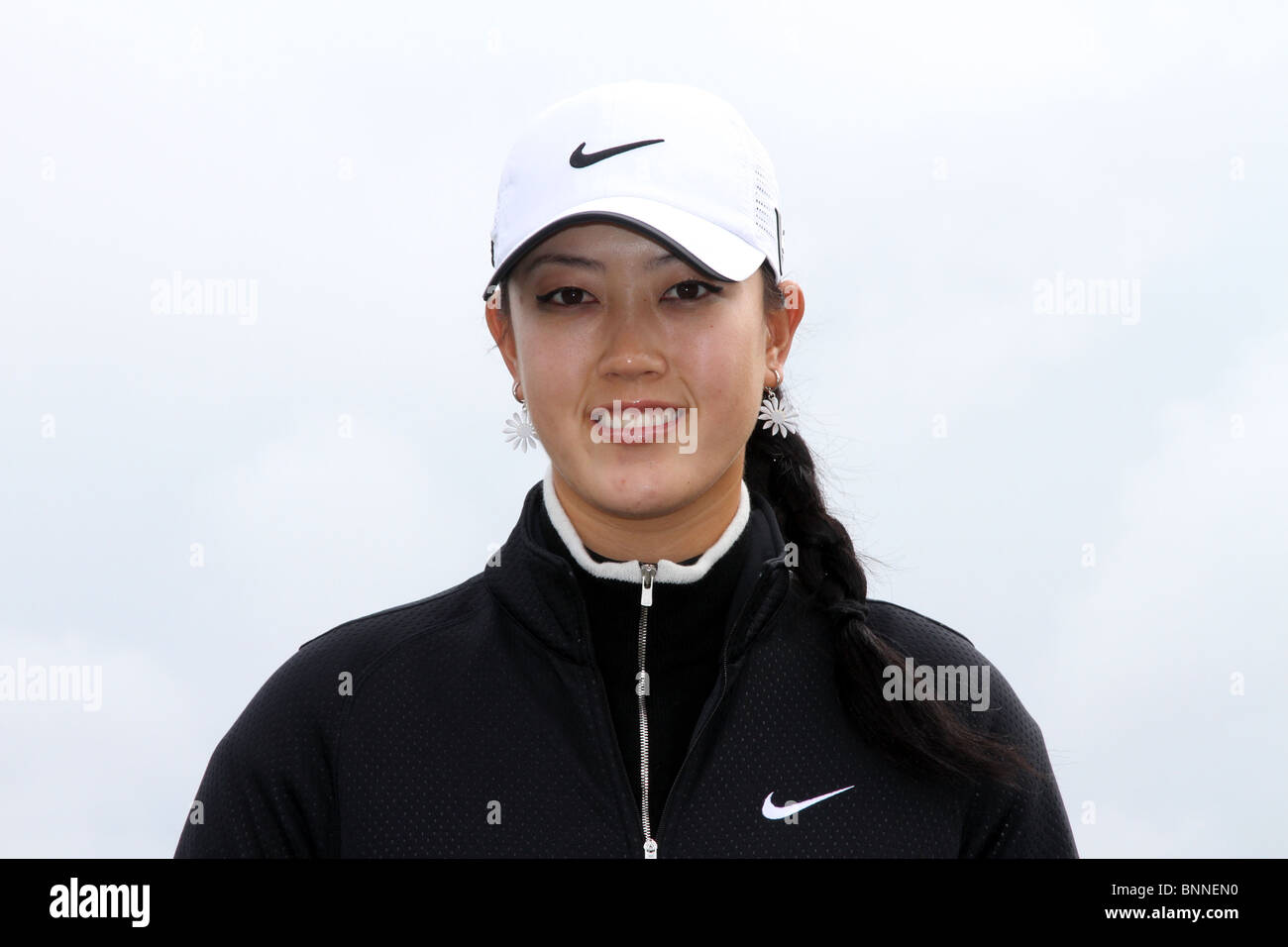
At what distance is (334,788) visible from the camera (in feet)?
13.4

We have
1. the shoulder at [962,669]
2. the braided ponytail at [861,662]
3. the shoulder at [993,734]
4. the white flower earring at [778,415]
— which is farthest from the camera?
the white flower earring at [778,415]

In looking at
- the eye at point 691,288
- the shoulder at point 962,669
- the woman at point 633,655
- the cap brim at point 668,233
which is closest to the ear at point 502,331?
the woman at point 633,655

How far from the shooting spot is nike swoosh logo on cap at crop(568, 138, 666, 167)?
3.92 meters

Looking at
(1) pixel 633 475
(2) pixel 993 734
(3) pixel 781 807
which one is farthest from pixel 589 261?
A: (2) pixel 993 734

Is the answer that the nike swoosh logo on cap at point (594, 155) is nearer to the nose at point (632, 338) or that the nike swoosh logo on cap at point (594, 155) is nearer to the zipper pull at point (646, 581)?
the nose at point (632, 338)

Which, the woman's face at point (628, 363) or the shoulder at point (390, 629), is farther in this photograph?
the shoulder at point (390, 629)

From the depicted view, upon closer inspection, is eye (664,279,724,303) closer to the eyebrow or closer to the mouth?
the eyebrow

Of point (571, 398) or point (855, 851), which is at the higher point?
point (571, 398)

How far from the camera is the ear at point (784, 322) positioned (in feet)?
13.8

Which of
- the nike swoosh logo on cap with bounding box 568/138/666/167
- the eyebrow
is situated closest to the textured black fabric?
the eyebrow

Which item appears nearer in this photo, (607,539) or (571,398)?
(571,398)
